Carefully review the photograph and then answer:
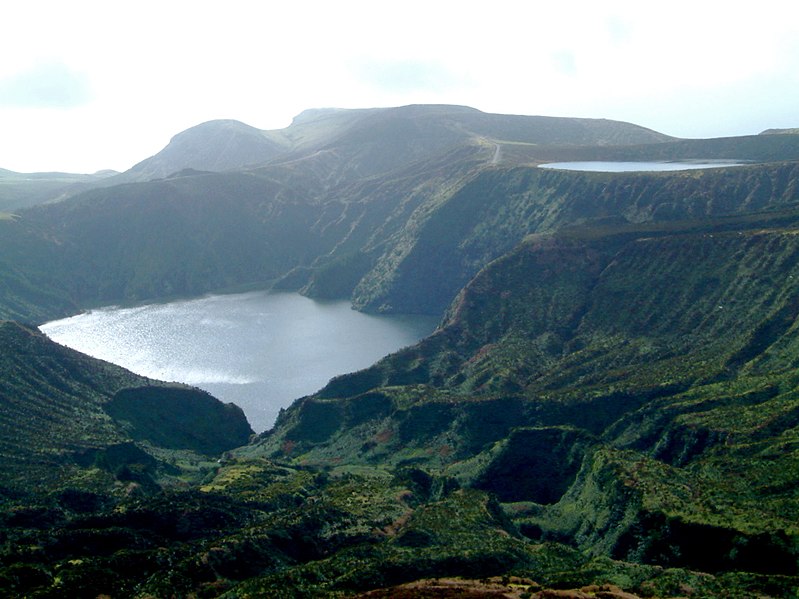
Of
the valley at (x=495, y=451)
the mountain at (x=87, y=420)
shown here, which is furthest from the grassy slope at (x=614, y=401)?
the mountain at (x=87, y=420)

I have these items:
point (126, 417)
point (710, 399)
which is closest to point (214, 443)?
point (126, 417)

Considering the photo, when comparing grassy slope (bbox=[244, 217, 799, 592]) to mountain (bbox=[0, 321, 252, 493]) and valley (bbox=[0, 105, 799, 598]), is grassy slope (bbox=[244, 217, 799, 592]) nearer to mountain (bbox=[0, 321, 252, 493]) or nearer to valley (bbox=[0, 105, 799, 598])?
valley (bbox=[0, 105, 799, 598])

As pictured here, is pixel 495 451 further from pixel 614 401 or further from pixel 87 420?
pixel 87 420

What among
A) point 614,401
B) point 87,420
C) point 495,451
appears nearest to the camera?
point 495,451

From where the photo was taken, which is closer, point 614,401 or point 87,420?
point 614,401

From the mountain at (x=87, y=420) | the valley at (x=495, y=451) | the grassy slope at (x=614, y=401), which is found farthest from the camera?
the mountain at (x=87, y=420)

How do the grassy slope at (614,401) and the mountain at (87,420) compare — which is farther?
the mountain at (87,420)

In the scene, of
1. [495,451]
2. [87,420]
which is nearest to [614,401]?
[495,451]

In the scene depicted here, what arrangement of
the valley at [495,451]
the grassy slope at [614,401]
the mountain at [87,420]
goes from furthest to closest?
the mountain at [87,420], the grassy slope at [614,401], the valley at [495,451]

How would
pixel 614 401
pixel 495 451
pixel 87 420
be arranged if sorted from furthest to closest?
pixel 87 420 < pixel 614 401 < pixel 495 451

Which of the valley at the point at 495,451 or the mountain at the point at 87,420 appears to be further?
the mountain at the point at 87,420

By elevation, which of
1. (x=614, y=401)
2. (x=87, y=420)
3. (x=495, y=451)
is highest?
(x=614, y=401)

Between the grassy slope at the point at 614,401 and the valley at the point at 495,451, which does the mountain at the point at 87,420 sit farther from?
the grassy slope at the point at 614,401
